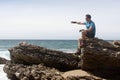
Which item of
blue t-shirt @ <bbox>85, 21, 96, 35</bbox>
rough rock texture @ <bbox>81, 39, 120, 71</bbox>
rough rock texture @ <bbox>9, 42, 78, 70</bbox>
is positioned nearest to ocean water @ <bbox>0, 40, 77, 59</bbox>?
rough rock texture @ <bbox>9, 42, 78, 70</bbox>

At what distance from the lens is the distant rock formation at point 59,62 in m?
14.5

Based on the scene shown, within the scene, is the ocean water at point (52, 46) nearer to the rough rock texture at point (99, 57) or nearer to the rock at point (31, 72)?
the rock at point (31, 72)

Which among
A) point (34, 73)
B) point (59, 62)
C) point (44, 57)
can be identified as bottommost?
point (34, 73)

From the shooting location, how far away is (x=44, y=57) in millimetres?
15875

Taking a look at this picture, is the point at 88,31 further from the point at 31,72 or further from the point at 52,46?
the point at 52,46

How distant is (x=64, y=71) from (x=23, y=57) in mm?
2027

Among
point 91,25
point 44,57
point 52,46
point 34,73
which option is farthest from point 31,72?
point 52,46

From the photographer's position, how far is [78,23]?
53.1ft

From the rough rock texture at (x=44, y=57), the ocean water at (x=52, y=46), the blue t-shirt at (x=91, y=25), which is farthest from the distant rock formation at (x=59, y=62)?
the ocean water at (x=52, y=46)

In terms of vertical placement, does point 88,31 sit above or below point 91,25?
below

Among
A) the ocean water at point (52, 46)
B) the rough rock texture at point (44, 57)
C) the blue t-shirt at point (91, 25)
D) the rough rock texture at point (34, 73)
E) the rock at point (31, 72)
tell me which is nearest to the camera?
the rough rock texture at point (34, 73)

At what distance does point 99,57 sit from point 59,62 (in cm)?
205

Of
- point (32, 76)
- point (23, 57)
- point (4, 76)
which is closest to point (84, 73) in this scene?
point (32, 76)

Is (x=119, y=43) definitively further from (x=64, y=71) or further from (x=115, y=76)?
(x=64, y=71)
